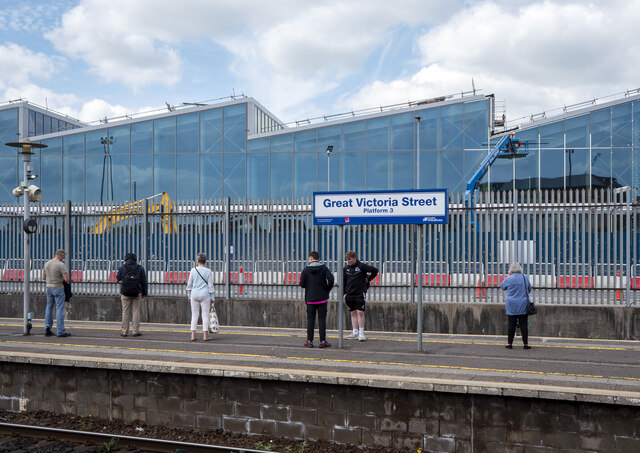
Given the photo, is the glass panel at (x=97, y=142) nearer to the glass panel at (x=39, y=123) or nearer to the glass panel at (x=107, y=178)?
the glass panel at (x=107, y=178)

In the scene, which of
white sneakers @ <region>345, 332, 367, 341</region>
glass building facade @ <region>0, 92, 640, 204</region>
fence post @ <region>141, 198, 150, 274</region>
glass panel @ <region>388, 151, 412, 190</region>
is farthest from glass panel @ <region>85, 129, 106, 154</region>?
white sneakers @ <region>345, 332, 367, 341</region>

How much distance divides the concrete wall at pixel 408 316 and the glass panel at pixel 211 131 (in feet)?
76.7

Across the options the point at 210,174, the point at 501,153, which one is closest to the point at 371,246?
the point at 501,153

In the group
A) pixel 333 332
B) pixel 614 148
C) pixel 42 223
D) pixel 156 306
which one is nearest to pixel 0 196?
pixel 42 223

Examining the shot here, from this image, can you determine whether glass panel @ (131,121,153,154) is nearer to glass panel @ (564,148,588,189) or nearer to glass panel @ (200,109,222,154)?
glass panel @ (200,109,222,154)

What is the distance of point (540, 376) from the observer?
8062 mm

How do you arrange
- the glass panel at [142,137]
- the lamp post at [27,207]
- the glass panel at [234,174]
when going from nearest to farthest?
the lamp post at [27,207], the glass panel at [234,174], the glass panel at [142,137]

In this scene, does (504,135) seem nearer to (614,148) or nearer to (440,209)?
(614,148)

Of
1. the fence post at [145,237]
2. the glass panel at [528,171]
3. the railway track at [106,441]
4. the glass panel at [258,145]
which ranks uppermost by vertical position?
the glass panel at [258,145]

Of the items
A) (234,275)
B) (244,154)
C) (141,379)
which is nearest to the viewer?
(141,379)

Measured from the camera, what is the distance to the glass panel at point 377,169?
119 ft

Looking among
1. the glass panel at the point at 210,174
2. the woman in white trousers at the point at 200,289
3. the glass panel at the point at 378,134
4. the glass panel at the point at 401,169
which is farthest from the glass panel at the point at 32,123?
the woman in white trousers at the point at 200,289

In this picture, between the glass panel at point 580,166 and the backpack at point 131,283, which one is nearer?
the backpack at point 131,283

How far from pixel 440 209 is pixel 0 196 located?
120ft
